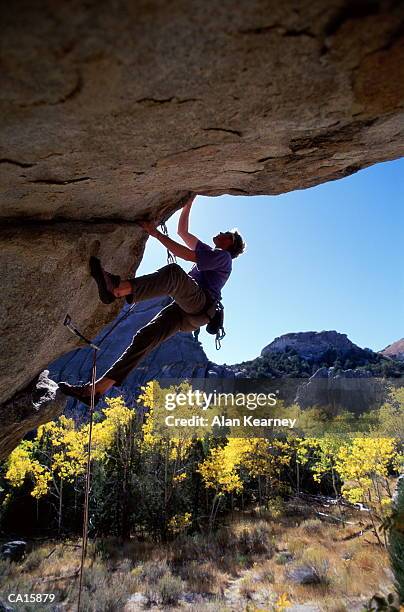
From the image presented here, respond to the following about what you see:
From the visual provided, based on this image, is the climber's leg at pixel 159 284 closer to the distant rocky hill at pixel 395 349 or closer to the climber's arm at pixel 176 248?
the climber's arm at pixel 176 248

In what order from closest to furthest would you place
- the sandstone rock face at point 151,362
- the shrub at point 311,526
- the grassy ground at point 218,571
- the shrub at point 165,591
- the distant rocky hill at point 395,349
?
the grassy ground at point 218,571 < the shrub at point 165,591 < the shrub at point 311,526 < the sandstone rock face at point 151,362 < the distant rocky hill at point 395,349

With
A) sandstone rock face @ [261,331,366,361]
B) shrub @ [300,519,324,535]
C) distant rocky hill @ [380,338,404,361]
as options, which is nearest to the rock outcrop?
shrub @ [300,519,324,535]

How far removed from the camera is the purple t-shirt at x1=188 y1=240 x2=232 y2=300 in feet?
14.8

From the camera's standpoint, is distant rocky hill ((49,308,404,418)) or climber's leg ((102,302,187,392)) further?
distant rocky hill ((49,308,404,418))

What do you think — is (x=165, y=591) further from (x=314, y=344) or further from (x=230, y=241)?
(x=314, y=344)

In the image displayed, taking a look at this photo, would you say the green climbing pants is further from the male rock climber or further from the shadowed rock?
the shadowed rock

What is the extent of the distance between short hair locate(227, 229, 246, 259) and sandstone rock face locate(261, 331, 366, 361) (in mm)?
93748

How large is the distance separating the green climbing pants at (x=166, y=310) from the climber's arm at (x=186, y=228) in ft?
2.31

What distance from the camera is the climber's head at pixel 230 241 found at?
4809 millimetres

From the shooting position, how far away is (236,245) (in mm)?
4879

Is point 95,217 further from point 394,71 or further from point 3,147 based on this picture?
point 394,71

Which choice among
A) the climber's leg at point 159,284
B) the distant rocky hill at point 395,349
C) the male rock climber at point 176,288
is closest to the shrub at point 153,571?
the male rock climber at point 176,288

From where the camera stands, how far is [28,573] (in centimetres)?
1894

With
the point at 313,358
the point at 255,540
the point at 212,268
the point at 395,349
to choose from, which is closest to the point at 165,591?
the point at 255,540
